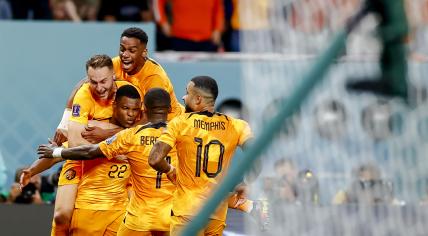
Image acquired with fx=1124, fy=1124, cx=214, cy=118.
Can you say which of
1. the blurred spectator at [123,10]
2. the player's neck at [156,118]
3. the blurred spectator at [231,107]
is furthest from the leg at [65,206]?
the blurred spectator at [123,10]

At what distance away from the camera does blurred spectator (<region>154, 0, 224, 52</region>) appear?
12.2m

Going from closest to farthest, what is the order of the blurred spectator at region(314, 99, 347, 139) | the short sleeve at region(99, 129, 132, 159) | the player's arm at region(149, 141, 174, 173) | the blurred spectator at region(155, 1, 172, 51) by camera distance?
the blurred spectator at region(314, 99, 347, 139) → the player's arm at region(149, 141, 174, 173) → the short sleeve at region(99, 129, 132, 159) → the blurred spectator at region(155, 1, 172, 51)

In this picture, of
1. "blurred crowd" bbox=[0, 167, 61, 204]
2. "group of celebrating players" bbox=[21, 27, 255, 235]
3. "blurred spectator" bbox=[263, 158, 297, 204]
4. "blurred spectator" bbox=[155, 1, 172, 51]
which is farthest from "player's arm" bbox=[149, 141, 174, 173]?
"blurred spectator" bbox=[155, 1, 172, 51]

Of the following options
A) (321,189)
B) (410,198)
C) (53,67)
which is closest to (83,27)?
(53,67)

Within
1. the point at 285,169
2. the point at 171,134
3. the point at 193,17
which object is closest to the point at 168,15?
the point at 193,17

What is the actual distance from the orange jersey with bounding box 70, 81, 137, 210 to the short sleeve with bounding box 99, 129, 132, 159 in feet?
1.39

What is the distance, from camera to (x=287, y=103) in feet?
9.95

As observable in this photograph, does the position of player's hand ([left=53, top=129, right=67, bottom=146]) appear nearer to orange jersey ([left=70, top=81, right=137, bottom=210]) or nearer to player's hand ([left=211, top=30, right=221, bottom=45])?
orange jersey ([left=70, top=81, right=137, bottom=210])

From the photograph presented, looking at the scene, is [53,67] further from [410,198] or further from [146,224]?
[410,198]

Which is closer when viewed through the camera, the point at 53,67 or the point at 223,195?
the point at 223,195

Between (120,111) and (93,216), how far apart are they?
0.85m

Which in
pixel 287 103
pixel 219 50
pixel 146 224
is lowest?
pixel 146 224

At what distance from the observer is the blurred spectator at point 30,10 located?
12.4 m

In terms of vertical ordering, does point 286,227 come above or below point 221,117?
below
